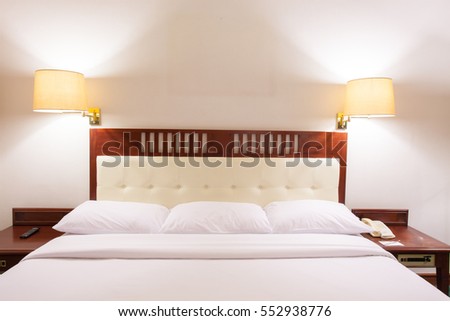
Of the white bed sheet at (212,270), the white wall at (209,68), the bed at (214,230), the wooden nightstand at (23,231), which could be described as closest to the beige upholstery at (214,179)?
the bed at (214,230)

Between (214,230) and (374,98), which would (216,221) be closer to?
(214,230)

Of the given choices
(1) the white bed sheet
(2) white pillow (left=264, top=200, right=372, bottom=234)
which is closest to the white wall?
(2) white pillow (left=264, top=200, right=372, bottom=234)

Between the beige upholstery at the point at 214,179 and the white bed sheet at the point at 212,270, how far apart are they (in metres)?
0.54

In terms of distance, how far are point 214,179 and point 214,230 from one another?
52 centimetres

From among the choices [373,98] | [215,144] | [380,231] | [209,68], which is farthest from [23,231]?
[373,98]

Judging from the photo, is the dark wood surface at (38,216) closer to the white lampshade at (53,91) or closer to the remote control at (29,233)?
the remote control at (29,233)

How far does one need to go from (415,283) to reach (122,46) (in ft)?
7.59

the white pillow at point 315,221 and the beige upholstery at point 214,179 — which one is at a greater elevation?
the beige upholstery at point 214,179

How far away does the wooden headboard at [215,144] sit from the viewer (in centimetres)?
246

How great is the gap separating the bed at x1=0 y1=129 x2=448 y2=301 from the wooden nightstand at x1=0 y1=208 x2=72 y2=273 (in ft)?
0.92

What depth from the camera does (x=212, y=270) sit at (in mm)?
1517

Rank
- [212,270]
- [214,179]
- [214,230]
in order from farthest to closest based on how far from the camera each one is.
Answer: [214,179] < [214,230] < [212,270]

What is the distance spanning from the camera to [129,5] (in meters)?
2.40
